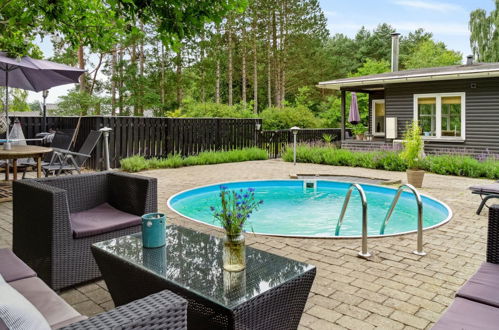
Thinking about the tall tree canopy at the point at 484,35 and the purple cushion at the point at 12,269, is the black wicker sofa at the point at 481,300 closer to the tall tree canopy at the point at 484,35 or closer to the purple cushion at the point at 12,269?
the purple cushion at the point at 12,269

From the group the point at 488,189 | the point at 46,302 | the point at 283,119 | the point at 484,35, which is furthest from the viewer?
the point at 484,35

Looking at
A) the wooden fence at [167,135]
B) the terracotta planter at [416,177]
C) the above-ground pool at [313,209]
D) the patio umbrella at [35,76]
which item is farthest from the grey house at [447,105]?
the patio umbrella at [35,76]

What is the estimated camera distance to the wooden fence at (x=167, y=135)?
33.9 ft

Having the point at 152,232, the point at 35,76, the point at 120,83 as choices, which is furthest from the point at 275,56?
the point at 152,232

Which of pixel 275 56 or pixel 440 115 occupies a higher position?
pixel 275 56

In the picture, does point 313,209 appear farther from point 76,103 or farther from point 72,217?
point 76,103

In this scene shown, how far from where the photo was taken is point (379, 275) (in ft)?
10.7

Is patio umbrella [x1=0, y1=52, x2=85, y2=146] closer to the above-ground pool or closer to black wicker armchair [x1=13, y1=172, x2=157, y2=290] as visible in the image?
the above-ground pool

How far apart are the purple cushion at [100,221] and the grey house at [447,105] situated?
448 inches

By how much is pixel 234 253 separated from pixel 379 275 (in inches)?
65.6

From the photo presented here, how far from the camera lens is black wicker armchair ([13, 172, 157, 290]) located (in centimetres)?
283

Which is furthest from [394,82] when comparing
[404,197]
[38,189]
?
[38,189]

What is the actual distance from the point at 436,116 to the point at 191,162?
8216 mm

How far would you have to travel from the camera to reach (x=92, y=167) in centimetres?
1028
